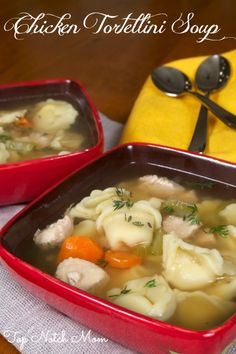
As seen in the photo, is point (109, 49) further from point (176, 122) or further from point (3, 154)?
point (3, 154)

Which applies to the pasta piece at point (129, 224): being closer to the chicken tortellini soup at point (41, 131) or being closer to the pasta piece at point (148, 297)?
the pasta piece at point (148, 297)

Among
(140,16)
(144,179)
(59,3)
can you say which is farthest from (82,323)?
(59,3)

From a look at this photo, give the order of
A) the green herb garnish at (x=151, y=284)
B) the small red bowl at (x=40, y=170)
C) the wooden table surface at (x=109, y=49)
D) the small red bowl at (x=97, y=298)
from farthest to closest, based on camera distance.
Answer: the wooden table surface at (x=109, y=49) → the small red bowl at (x=40, y=170) → the green herb garnish at (x=151, y=284) → the small red bowl at (x=97, y=298)

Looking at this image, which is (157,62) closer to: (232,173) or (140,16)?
(140,16)

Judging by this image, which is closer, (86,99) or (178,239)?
(178,239)

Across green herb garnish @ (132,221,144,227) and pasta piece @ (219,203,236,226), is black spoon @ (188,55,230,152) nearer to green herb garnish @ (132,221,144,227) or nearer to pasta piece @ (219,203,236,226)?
pasta piece @ (219,203,236,226)

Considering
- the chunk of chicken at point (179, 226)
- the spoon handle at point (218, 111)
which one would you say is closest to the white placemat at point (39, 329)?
the chunk of chicken at point (179, 226)

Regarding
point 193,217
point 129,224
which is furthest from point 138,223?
point 193,217
